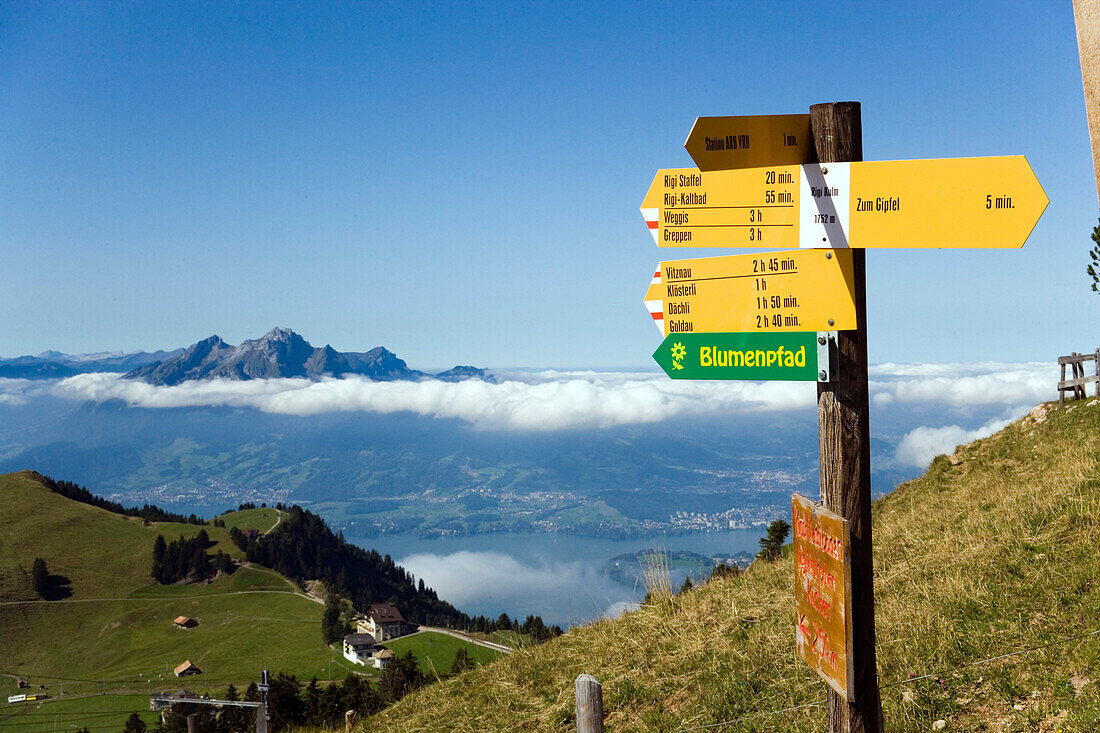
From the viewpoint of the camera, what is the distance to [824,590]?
343 cm

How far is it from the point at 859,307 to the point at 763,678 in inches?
163

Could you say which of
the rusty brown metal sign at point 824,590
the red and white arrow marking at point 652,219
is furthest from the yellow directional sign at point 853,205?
the rusty brown metal sign at point 824,590

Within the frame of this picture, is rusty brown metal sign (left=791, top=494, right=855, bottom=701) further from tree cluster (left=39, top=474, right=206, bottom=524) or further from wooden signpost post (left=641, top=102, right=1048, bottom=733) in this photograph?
tree cluster (left=39, top=474, right=206, bottom=524)

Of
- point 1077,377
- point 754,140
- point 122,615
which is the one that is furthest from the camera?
point 122,615

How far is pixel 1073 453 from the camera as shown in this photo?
1188cm

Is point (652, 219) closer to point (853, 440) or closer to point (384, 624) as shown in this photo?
point (853, 440)

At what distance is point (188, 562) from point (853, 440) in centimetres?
17040

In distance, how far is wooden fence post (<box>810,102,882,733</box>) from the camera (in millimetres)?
3359

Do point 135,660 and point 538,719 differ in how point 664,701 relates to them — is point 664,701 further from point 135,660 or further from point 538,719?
point 135,660

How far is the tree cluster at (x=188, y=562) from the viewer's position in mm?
147875

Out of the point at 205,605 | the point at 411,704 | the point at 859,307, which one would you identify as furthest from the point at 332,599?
the point at 859,307

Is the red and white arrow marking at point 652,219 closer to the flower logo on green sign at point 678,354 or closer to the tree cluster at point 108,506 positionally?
the flower logo on green sign at point 678,354

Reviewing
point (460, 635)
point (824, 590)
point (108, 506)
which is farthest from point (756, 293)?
point (108, 506)

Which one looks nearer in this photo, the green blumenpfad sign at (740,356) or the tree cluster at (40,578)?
the green blumenpfad sign at (740,356)
